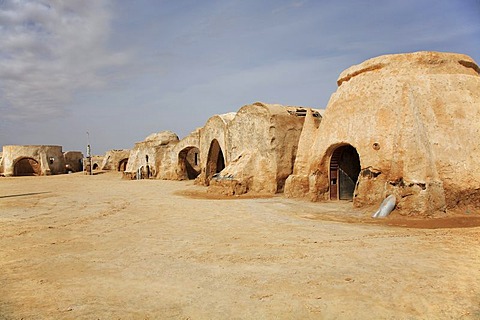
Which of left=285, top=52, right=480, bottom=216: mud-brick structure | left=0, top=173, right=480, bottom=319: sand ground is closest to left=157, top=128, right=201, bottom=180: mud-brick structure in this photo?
left=285, top=52, right=480, bottom=216: mud-brick structure

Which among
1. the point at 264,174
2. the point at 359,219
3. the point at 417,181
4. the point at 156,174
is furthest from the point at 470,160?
the point at 156,174

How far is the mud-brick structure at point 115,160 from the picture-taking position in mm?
33781

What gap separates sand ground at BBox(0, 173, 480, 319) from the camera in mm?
3487

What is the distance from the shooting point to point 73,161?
35.4 metres

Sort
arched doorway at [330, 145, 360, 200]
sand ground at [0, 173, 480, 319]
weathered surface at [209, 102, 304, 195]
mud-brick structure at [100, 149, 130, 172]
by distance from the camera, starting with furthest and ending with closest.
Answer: mud-brick structure at [100, 149, 130, 172] < weathered surface at [209, 102, 304, 195] < arched doorway at [330, 145, 360, 200] < sand ground at [0, 173, 480, 319]

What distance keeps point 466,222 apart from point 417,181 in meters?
1.24

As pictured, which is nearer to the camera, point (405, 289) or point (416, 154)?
point (405, 289)

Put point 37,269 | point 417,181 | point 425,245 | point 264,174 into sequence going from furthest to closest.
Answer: point 264,174
point 417,181
point 425,245
point 37,269

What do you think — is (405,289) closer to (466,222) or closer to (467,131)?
(466,222)

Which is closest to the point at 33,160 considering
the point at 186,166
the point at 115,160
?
the point at 115,160

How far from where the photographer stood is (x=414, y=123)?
336 inches

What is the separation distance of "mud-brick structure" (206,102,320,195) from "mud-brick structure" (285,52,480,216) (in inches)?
108

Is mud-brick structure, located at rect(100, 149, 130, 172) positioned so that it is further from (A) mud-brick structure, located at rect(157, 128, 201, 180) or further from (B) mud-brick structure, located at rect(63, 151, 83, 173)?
(A) mud-brick structure, located at rect(157, 128, 201, 180)

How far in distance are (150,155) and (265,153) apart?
1248cm
